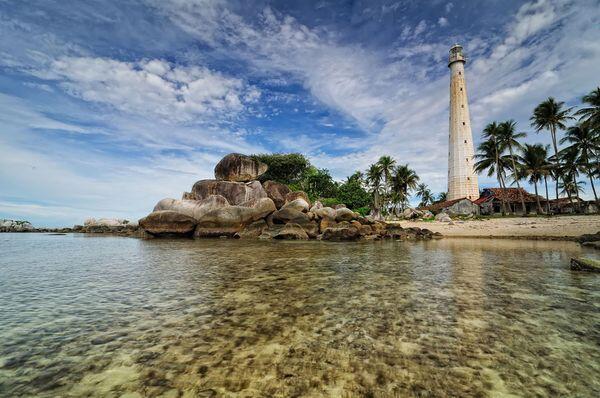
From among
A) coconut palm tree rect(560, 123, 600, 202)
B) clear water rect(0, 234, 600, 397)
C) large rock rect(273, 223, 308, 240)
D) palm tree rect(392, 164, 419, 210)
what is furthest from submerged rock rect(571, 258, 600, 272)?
palm tree rect(392, 164, 419, 210)

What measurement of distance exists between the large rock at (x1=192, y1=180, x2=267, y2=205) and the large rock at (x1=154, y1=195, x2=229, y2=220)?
1.46m

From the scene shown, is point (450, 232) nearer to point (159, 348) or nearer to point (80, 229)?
point (159, 348)

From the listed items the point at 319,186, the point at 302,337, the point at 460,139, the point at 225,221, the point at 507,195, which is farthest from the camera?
the point at 319,186

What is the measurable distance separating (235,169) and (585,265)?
2473cm

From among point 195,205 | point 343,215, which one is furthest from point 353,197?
point 195,205

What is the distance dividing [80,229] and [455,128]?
57.3m

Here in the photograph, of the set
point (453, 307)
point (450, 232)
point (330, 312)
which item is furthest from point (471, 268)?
point (450, 232)

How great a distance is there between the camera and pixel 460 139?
42.1 m

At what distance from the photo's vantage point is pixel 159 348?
9.30 feet

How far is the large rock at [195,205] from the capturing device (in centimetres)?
2253

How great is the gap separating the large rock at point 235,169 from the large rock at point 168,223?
6516 millimetres

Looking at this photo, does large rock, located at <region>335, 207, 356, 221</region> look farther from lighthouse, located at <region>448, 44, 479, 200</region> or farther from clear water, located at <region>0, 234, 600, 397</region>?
lighthouse, located at <region>448, 44, 479, 200</region>

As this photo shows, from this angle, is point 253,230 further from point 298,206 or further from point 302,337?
point 302,337

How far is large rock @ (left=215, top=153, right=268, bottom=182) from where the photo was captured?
27.4 metres
